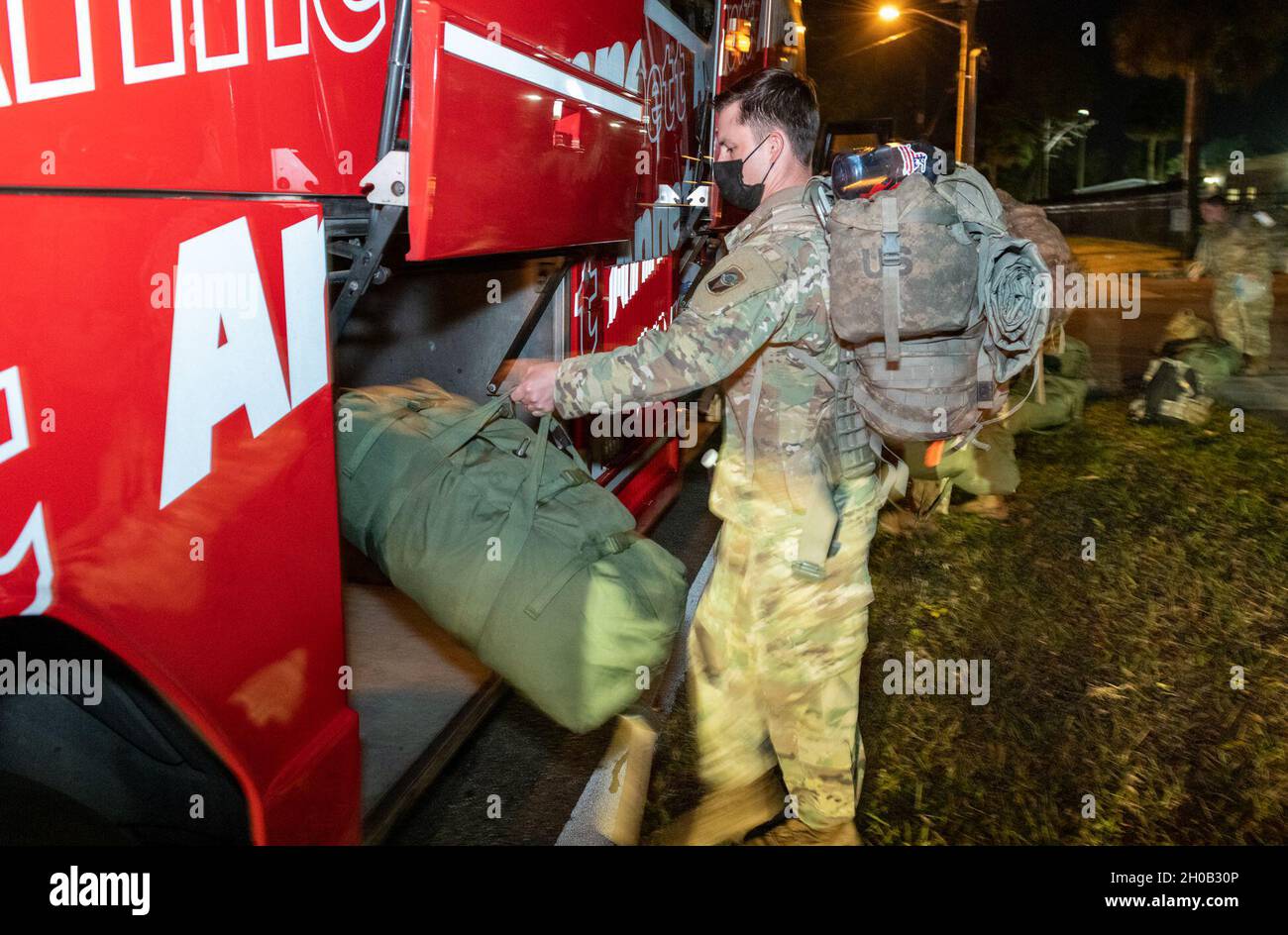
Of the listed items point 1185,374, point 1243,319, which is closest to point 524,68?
point 1185,374

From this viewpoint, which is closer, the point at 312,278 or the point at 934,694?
the point at 312,278

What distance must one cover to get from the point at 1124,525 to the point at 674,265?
9.64 feet

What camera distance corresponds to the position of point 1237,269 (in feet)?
32.1

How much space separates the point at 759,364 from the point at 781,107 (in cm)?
65

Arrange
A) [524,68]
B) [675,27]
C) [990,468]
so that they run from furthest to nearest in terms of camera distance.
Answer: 1. [990,468]
2. [675,27]
3. [524,68]

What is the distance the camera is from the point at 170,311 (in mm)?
1568

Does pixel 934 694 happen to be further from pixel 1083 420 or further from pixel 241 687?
pixel 1083 420

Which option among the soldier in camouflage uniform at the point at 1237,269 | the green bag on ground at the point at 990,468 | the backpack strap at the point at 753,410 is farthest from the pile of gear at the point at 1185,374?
the backpack strap at the point at 753,410

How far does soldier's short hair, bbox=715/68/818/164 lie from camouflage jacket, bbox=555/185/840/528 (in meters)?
0.18

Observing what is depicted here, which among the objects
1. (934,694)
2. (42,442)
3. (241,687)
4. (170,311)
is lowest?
(934,694)

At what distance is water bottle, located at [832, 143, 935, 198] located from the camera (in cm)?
241

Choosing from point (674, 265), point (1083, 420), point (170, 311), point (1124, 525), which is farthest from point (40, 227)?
point (1083, 420)

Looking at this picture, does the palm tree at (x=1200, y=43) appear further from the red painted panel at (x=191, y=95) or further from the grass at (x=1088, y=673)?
the red painted panel at (x=191, y=95)

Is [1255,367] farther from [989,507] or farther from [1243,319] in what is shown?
[989,507]
